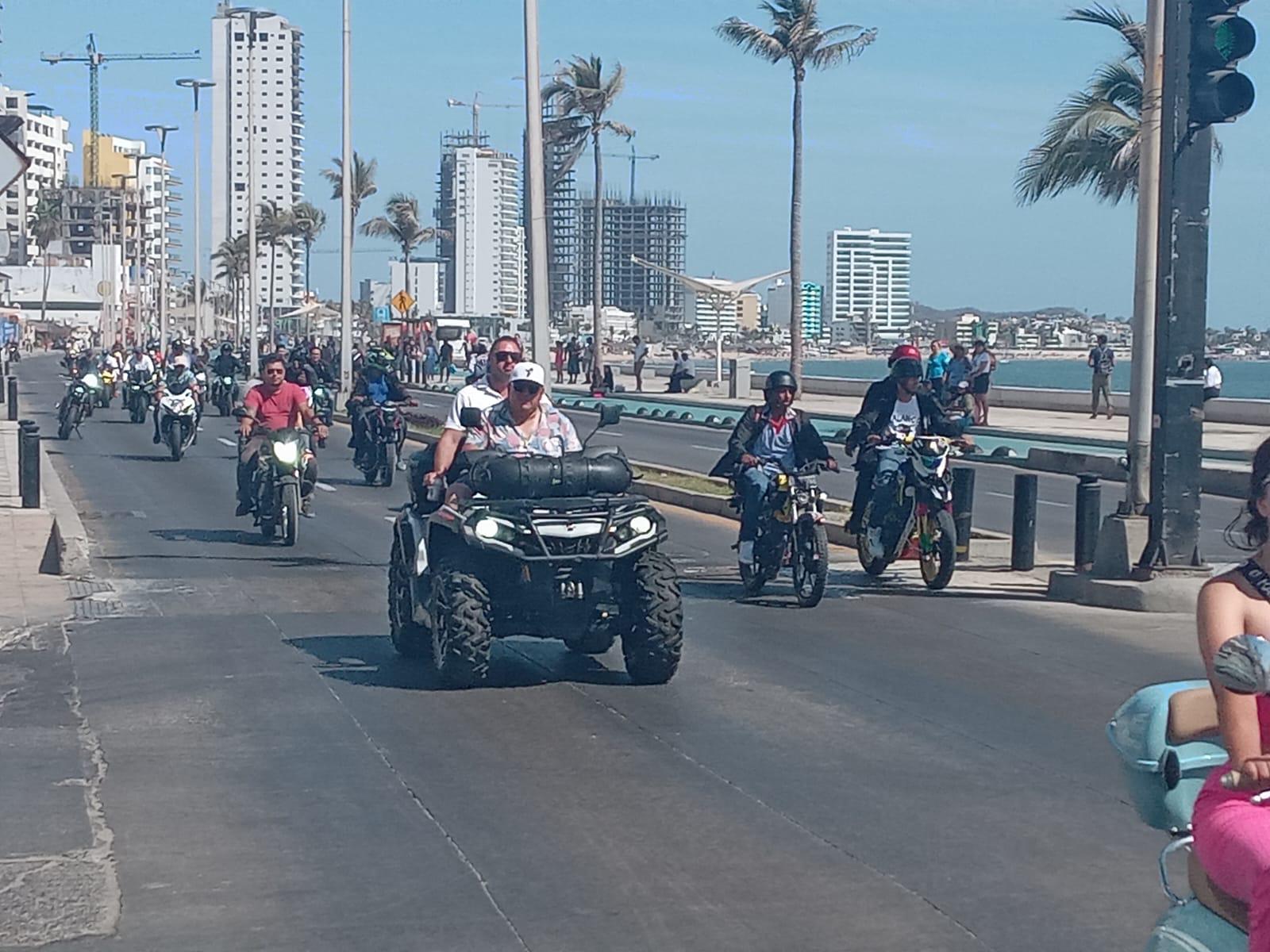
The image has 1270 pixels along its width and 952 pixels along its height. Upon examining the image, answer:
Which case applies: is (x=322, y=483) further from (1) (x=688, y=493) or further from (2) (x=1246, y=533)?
(2) (x=1246, y=533)

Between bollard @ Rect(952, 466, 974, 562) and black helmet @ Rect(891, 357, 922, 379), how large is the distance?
5.67ft

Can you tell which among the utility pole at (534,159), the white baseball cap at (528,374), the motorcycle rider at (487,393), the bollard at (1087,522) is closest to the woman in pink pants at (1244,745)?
the white baseball cap at (528,374)

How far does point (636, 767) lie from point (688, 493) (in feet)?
43.9

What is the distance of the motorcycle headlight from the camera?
17406mm

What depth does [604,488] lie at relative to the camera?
10000 millimetres

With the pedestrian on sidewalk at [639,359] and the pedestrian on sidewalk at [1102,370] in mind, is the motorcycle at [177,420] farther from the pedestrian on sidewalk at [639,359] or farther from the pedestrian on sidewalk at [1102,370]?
the pedestrian on sidewalk at [639,359]

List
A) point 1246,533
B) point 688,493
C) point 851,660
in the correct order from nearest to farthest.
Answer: point 1246,533
point 851,660
point 688,493

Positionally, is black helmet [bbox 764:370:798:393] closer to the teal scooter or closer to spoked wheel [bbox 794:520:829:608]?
spoked wheel [bbox 794:520:829:608]

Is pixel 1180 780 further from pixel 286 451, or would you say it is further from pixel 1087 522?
pixel 286 451

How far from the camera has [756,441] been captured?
543 inches

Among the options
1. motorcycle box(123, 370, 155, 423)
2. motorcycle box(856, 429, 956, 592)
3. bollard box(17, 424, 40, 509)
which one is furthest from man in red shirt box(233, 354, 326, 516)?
motorcycle box(123, 370, 155, 423)

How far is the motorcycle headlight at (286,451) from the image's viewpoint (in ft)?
A: 57.1

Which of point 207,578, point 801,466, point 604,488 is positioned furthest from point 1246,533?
point 207,578

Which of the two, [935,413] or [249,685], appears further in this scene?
[935,413]
